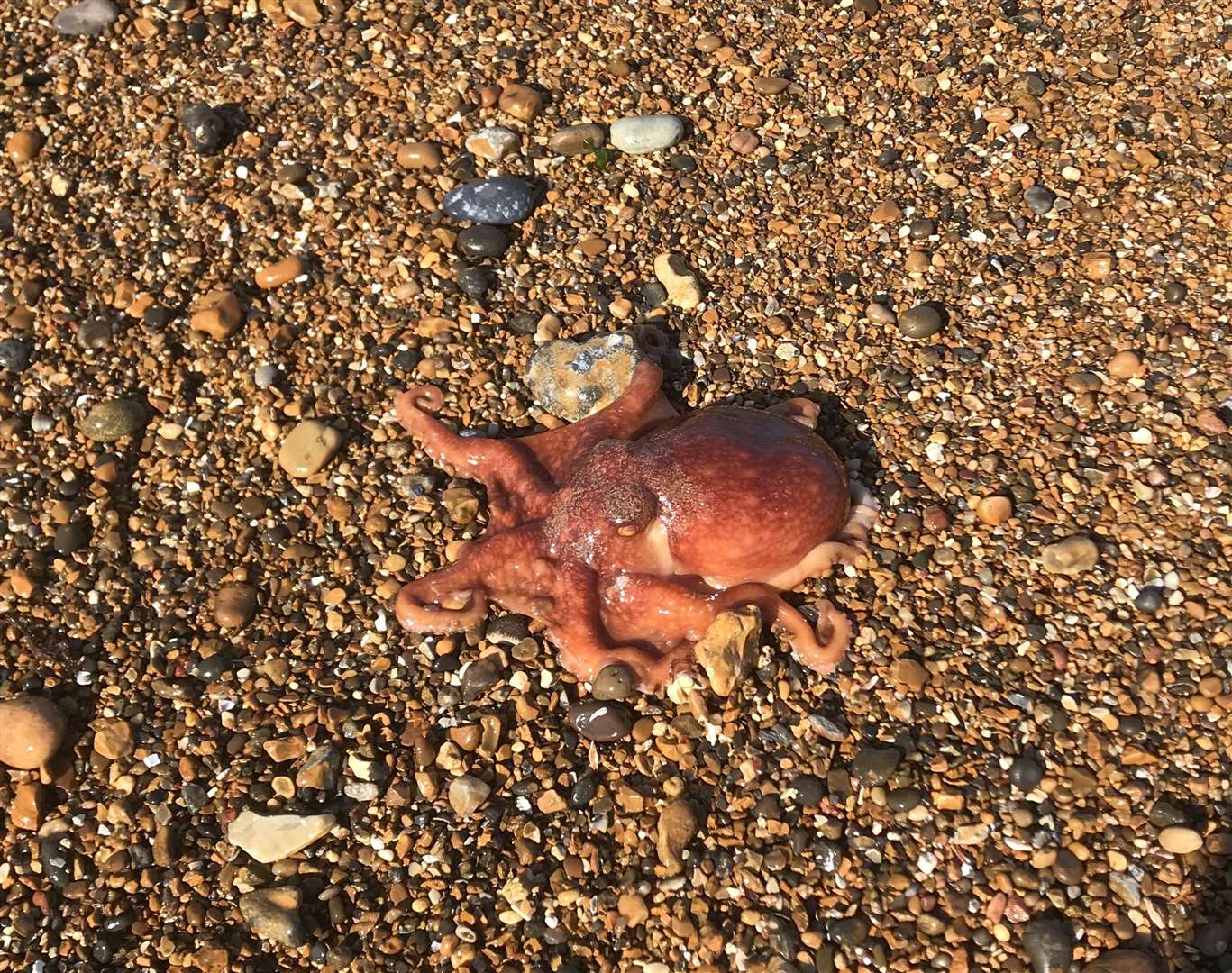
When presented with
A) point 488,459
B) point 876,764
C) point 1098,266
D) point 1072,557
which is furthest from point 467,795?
point 1098,266

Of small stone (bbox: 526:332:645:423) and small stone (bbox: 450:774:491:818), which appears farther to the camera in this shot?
small stone (bbox: 526:332:645:423)

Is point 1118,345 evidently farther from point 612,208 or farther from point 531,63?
point 531,63

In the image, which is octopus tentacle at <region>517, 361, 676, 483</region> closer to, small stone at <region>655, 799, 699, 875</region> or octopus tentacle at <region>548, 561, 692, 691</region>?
octopus tentacle at <region>548, 561, 692, 691</region>

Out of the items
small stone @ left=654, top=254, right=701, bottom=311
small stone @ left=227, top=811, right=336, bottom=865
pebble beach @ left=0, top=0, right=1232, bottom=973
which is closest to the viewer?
pebble beach @ left=0, top=0, right=1232, bottom=973

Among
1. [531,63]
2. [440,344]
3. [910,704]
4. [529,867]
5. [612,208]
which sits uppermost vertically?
[531,63]

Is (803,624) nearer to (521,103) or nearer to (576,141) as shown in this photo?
(576,141)

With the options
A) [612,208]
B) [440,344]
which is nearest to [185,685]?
[440,344]

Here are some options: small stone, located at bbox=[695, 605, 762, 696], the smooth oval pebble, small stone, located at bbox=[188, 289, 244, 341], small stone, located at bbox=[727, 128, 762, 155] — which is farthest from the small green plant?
the smooth oval pebble
